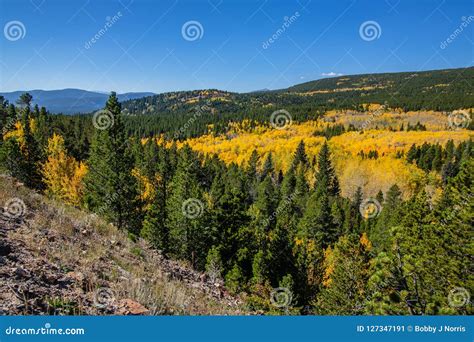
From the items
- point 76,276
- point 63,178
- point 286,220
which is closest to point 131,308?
point 76,276

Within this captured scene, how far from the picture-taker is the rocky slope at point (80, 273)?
18.9 ft

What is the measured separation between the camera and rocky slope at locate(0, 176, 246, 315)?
18.9 feet

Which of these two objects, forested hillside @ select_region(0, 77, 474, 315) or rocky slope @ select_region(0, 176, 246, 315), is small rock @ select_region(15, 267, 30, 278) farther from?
forested hillside @ select_region(0, 77, 474, 315)

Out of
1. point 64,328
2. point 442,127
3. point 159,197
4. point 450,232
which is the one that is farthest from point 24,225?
point 442,127

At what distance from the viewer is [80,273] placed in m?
6.90

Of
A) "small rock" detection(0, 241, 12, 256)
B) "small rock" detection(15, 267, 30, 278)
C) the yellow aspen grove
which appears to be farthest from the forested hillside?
"small rock" detection(15, 267, 30, 278)

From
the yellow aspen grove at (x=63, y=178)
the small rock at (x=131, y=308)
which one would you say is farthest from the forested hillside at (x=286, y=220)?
the small rock at (x=131, y=308)

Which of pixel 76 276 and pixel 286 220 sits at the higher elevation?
pixel 76 276

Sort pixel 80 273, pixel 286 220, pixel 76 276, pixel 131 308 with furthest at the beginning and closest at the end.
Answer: pixel 286 220 → pixel 80 273 → pixel 76 276 → pixel 131 308

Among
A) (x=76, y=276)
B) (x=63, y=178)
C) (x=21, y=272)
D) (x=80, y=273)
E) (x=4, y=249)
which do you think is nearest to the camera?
(x=21, y=272)

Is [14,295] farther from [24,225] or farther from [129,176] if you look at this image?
[129,176]

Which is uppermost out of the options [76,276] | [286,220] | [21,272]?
[21,272]

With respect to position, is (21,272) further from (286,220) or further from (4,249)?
(286,220)

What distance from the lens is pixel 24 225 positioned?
9.05 metres
